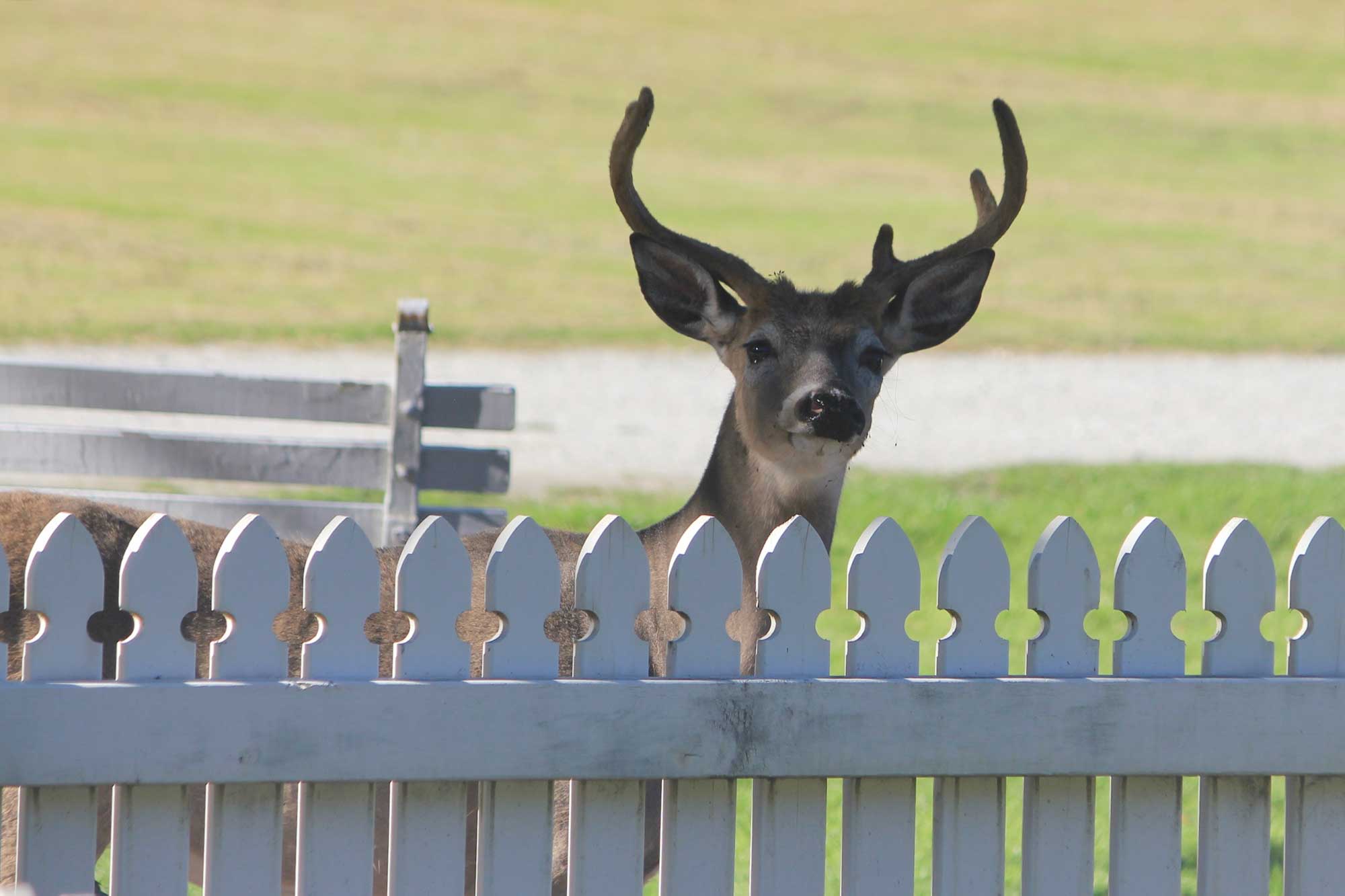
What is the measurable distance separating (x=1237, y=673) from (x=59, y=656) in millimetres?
2270

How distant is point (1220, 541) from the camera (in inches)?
143

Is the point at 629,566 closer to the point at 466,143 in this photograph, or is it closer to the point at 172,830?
the point at 172,830

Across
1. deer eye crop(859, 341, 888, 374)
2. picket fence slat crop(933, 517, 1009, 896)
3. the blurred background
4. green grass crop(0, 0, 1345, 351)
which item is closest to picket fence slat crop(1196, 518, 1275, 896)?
picket fence slat crop(933, 517, 1009, 896)

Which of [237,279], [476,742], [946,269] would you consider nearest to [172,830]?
[476,742]

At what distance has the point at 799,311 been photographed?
16.2ft

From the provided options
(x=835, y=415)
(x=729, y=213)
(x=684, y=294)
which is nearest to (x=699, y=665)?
(x=835, y=415)

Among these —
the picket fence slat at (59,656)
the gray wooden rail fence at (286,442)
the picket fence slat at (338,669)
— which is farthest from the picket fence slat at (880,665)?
the gray wooden rail fence at (286,442)

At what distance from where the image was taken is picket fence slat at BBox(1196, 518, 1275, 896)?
3615 millimetres

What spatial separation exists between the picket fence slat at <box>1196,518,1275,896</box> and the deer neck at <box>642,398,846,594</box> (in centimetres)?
127

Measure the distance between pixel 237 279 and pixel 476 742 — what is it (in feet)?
76.3

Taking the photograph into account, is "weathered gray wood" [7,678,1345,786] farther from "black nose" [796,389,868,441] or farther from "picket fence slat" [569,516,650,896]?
"black nose" [796,389,868,441]

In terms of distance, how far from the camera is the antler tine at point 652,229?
16.1 ft

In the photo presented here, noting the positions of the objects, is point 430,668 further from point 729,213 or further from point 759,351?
point 729,213

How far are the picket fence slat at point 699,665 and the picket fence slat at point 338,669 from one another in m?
0.56
